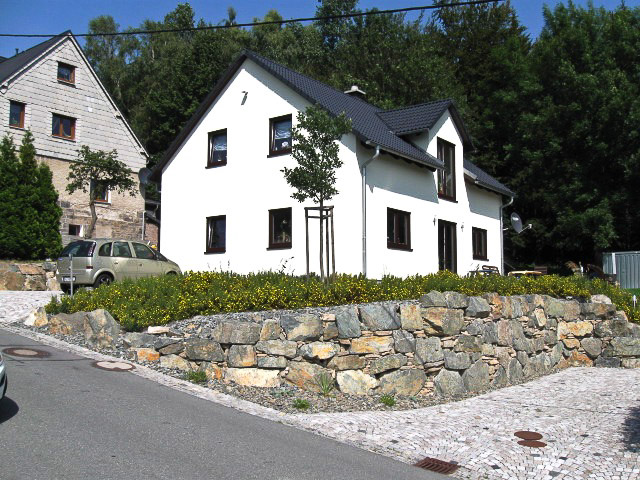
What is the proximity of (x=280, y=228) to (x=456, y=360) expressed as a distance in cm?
802

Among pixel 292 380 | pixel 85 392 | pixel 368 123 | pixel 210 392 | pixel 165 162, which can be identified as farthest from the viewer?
pixel 165 162

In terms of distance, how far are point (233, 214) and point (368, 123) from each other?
16.4 ft

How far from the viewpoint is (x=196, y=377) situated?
9.42m

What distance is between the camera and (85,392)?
7.82 m

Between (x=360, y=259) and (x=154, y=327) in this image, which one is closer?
(x=154, y=327)

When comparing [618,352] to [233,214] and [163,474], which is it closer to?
[233,214]

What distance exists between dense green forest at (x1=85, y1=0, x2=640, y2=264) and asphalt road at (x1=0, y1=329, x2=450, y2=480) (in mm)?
25496

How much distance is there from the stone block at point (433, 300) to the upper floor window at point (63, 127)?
21406 mm

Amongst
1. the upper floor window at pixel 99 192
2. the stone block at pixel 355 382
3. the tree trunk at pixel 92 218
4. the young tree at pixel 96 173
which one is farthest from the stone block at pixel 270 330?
the upper floor window at pixel 99 192

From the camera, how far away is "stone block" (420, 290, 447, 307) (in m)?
11.6

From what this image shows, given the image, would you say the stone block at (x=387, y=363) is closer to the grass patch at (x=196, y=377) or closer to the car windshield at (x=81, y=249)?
the grass patch at (x=196, y=377)

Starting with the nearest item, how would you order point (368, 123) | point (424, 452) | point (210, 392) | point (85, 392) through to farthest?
point (424, 452) → point (85, 392) → point (210, 392) → point (368, 123)

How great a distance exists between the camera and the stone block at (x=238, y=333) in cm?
984

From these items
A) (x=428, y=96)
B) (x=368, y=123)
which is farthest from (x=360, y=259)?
(x=428, y=96)
